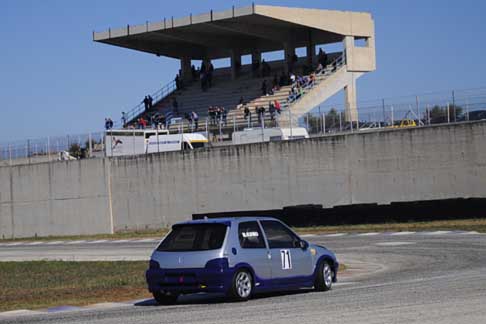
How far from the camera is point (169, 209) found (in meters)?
51.8

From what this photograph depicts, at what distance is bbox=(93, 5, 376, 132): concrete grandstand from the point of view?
62906mm

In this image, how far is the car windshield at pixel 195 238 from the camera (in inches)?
660

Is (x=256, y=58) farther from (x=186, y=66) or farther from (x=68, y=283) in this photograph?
(x=68, y=283)

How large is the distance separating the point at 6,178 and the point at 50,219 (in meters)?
4.46

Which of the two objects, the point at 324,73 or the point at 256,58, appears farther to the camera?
the point at 256,58

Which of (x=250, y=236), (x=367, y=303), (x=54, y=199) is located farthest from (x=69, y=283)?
(x=54, y=199)

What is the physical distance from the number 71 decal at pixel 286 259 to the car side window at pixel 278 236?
0.47 ft

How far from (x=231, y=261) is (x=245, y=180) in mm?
32698

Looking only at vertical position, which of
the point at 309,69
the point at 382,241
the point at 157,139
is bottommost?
the point at 382,241

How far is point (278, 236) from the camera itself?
17969 mm

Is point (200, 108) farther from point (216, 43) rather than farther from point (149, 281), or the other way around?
point (149, 281)

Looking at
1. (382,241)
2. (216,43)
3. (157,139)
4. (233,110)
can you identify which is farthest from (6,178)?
(382,241)

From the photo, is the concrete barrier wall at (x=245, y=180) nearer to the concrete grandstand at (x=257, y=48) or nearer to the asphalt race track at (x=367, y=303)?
the concrete grandstand at (x=257, y=48)

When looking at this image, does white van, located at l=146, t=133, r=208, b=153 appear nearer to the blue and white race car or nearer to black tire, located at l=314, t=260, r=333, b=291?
black tire, located at l=314, t=260, r=333, b=291
